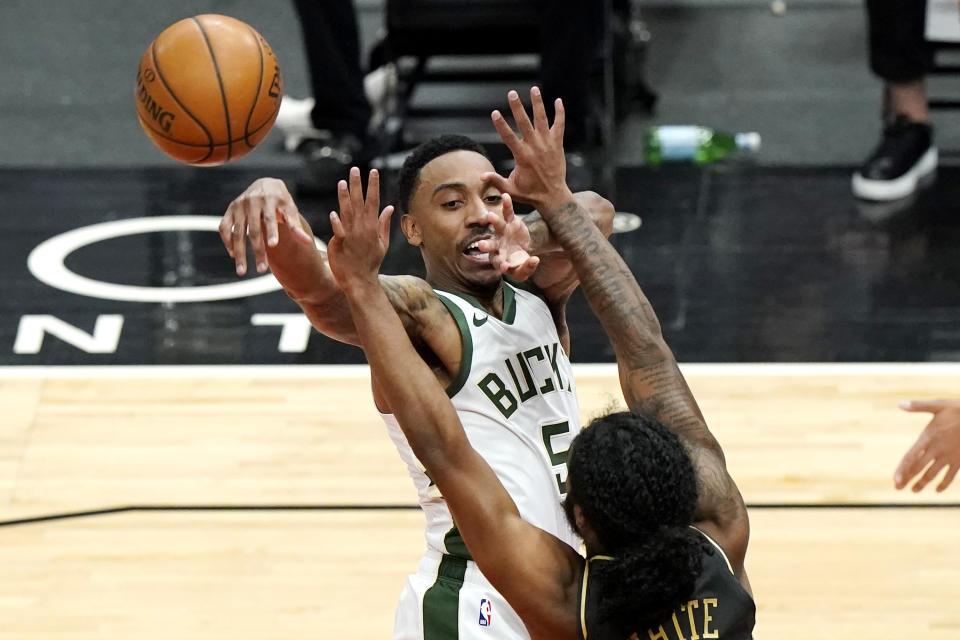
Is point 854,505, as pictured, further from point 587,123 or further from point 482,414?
point 587,123

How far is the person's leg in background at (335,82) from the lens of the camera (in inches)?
333

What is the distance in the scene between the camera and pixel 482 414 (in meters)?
3.49

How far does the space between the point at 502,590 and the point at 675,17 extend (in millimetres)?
8855

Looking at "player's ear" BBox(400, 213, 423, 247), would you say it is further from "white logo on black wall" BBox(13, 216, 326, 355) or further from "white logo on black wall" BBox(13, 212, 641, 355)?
"white logo on black wall" BBox(13, 216, 326, 355)

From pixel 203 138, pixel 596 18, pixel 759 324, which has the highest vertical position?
pixel 203 138

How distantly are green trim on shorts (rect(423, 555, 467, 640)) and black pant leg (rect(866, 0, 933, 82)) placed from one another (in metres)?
5.87

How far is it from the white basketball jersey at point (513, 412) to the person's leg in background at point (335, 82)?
16.8 feet

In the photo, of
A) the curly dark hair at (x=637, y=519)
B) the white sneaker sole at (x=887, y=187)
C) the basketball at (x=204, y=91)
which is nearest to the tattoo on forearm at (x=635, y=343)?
the curly dark hair at (x=637, y=519)

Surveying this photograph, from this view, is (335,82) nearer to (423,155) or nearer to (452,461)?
(423,155)

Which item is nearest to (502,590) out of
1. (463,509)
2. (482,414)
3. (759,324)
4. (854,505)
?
(463,509)

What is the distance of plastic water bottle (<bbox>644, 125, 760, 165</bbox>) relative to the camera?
894 cm

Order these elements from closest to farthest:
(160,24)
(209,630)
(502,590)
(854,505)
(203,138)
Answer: (502,590), (203,138), (209,630), (854,505), (160,24)

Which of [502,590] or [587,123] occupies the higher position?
[502,590]

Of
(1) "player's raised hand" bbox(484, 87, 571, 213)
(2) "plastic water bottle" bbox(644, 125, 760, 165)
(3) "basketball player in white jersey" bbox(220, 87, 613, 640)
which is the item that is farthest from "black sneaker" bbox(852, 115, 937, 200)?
(1) "player's raised hand" bbox(484, 87, 571, 213)
